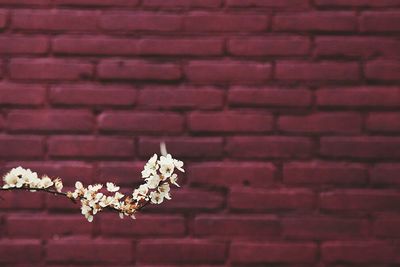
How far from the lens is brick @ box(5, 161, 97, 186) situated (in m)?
2.02

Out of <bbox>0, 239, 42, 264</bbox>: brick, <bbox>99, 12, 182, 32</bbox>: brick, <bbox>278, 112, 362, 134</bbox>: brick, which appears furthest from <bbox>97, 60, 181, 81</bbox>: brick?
<bbox>0, 239, 42, 264</bbox>: brick

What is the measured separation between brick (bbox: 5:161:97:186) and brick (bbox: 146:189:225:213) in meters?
0.24

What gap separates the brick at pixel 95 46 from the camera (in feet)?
6.66

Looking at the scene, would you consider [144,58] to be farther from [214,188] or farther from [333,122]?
[333,122]

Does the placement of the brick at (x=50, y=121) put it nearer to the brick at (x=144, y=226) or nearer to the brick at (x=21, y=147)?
the brick at (x=21, y=147)

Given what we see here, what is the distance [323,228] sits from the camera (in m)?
2.03

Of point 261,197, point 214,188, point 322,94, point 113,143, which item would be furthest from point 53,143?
point 322,94

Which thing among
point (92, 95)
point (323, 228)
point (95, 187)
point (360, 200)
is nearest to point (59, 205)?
point (92, 95)

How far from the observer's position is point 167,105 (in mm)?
2033

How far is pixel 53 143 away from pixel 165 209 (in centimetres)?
45

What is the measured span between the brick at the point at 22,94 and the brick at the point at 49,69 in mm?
31

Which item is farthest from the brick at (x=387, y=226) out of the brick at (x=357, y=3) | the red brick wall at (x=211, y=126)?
the brick at (x=357, y=3)

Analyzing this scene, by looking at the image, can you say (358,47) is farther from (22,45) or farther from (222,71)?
(22,45)

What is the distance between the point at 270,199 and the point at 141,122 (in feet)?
1.69
